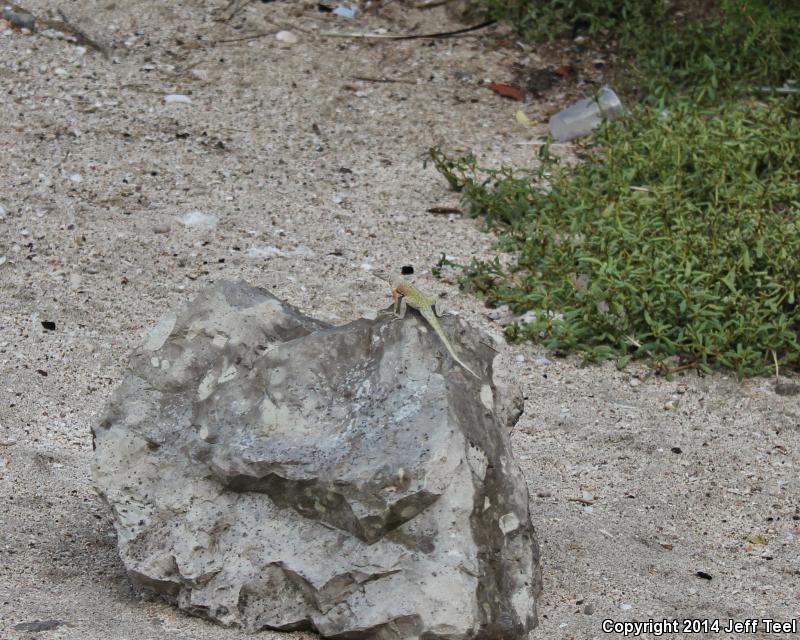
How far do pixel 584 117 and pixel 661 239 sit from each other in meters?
1.48

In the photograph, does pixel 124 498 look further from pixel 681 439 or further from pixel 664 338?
pixel 664 338

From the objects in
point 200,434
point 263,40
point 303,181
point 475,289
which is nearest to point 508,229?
point 475,289

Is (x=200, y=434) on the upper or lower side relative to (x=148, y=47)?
upper

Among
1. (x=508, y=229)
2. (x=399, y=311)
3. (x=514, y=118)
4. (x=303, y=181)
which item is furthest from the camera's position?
(x=514, y=118)

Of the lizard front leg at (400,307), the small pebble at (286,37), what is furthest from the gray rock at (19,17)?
the lizard front leg at (400,307)

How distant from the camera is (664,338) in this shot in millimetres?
5047

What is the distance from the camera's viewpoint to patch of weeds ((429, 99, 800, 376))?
16.6ft

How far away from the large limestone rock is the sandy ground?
171 millimetres

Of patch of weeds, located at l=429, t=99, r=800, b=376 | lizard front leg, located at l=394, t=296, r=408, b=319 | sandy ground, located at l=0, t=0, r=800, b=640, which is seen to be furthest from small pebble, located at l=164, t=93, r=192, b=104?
lizard front leg, located at l=394, t=296, r=408, b=319

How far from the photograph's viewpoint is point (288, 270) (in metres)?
5.51

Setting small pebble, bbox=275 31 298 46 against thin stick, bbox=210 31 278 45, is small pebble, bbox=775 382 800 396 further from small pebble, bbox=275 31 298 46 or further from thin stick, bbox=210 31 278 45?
thin stick, bbox=210 31 278 45

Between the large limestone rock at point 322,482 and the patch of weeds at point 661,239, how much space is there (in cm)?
185

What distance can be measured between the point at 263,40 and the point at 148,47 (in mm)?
652

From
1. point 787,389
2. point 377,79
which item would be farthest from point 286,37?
point 787,389
